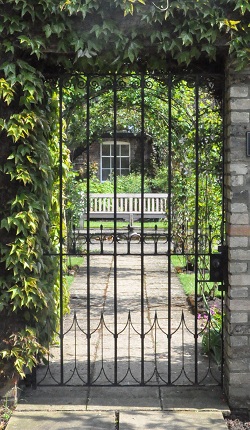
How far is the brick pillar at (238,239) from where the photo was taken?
5379 mm

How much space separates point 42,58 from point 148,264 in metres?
8.51

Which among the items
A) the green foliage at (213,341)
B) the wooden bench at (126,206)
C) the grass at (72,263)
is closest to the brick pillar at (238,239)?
the green foliage at (213,341)

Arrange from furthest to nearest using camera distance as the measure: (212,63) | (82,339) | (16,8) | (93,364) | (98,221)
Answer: (98,221), (82,339), (93,364), (212,63), (16,8)

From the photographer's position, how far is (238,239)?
17.9ft

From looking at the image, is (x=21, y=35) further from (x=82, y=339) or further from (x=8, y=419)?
(x=82, y=339)

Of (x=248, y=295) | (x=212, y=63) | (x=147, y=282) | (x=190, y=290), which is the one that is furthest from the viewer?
(x=147, y=282)

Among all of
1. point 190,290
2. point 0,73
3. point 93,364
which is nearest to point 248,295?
point 93,364

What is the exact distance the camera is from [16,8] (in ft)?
16.7

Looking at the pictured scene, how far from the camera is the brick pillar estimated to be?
17.6 feet

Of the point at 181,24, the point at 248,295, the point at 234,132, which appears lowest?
the point at 248,295

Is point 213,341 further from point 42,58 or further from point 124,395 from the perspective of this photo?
point 42,58

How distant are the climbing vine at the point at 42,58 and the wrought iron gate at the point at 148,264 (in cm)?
23

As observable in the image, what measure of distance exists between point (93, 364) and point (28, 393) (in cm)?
91

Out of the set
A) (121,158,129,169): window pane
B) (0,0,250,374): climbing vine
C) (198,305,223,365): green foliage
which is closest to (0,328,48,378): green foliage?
(0,0,250,374): climbing vine
